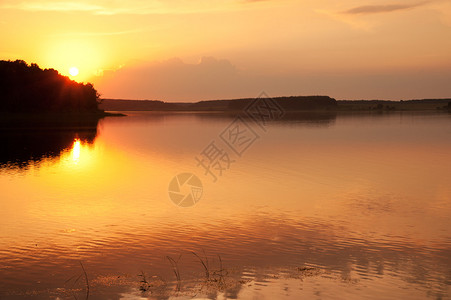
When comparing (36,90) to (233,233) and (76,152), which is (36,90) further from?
(233,233)

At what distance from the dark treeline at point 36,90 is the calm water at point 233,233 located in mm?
102706

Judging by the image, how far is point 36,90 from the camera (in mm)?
146000

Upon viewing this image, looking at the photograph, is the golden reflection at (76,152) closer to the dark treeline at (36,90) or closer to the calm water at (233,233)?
the calm water at (233,233)

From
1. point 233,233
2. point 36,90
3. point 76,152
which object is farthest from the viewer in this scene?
point 36,90

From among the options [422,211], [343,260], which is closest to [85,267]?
[343,260]

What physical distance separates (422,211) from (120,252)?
16526 mm
